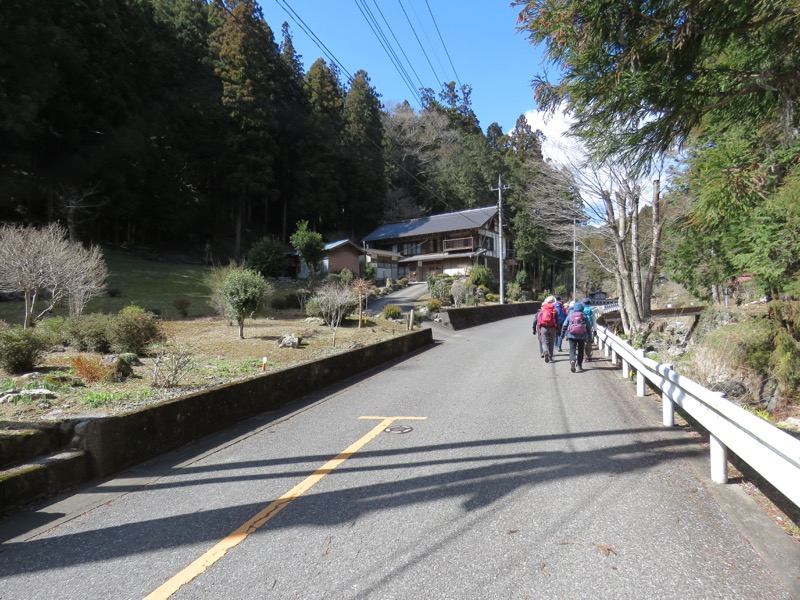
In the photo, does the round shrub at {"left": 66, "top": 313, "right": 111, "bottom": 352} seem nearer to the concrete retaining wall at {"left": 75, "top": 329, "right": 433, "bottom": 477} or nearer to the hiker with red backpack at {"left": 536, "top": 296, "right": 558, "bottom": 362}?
the concrete retaining wall at {"left": 75, "top": 329, "right": 433, "bottom": 477}

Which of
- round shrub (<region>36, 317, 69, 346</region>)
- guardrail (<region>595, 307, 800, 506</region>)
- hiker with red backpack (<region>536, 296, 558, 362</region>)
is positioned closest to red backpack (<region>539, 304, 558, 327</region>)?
hiker with red backpack (<region>536, 296, 558, 362</region>)

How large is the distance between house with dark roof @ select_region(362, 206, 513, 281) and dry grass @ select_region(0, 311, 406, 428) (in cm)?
2764

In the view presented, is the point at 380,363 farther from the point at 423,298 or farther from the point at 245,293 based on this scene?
the point at 423,298

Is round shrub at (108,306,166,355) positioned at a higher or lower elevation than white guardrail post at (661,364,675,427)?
higher

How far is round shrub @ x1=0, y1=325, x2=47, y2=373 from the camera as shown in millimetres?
8227

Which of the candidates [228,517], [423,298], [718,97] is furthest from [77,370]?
[423,298]

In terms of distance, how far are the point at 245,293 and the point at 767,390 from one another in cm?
1314

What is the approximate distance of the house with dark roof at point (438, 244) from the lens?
4681 centimetres

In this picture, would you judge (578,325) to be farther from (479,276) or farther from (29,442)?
(479,276)

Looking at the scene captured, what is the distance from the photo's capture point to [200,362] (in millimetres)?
9945

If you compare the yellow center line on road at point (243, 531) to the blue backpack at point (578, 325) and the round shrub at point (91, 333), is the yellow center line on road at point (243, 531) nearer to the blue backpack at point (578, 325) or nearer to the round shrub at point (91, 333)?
the blue backpack at point (578, 325)

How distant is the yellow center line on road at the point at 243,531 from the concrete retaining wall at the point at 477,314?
18.4 metres

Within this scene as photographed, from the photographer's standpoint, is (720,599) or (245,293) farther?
(245,293)

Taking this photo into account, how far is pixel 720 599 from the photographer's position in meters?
2.46
